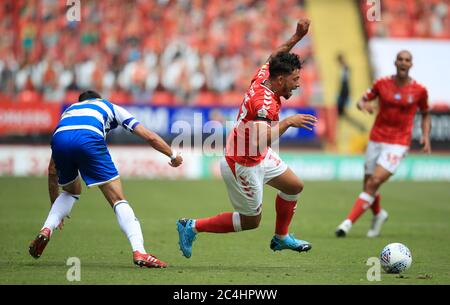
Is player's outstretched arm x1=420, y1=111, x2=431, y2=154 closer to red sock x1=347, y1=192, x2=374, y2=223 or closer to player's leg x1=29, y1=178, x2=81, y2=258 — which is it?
red sock x1=347, y1=192, x2=374, y2=223

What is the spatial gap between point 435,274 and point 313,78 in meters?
18.7

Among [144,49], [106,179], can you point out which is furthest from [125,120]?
[144,49]

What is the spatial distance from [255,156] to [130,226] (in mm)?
1459

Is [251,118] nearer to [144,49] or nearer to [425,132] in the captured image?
[425,132]

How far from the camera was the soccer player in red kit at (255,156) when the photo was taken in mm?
8516

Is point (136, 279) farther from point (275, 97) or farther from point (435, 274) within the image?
point (435, 274)

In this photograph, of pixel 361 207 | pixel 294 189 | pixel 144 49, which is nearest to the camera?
pixel 294 189

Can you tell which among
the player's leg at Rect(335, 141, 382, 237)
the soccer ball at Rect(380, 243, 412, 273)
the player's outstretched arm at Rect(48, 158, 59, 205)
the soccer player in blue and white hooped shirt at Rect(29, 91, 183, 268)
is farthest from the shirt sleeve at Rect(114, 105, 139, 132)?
the player's leg at Rect(335, 141, 382, 237)

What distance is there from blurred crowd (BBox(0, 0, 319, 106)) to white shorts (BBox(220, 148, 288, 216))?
13818 mm

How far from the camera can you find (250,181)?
28.7ft

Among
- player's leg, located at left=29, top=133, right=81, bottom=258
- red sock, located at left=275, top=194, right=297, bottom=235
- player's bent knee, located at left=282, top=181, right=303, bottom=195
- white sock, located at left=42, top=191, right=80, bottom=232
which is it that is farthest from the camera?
red sock, located at left=275, top=194, right=297, bottom=235

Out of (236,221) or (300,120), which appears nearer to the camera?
(300,120)

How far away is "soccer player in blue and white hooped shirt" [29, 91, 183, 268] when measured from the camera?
8398 millimetres
